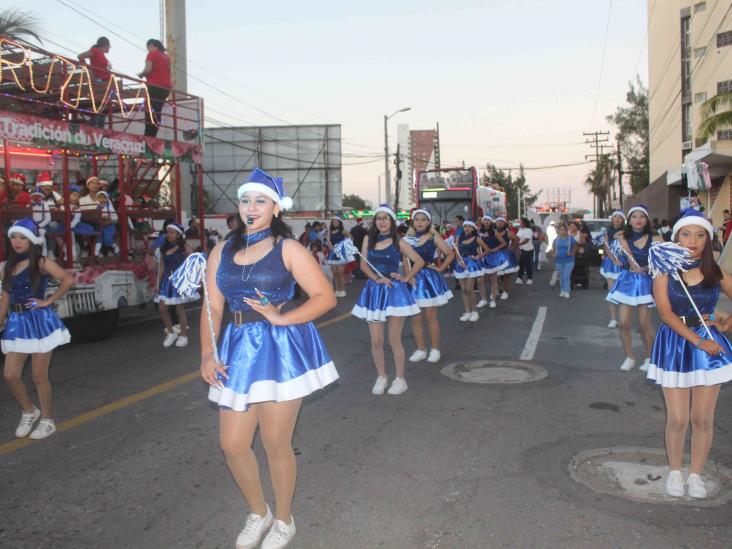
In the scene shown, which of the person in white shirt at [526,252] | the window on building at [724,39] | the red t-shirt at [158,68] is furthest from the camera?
the window on building at [724,39]

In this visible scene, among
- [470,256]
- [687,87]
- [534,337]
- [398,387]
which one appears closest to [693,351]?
[398,387]

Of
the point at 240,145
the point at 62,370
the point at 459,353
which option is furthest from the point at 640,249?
the point at 240,145

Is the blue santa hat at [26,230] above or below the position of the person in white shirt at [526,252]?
above

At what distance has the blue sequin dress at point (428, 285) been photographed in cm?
768

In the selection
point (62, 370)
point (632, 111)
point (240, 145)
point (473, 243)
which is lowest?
point (62, 370)

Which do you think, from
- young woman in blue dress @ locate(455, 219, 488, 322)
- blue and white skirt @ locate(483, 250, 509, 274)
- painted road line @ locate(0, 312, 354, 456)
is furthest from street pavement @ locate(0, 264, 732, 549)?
blue and white skirt @ locate(483, 250, 509, 274)

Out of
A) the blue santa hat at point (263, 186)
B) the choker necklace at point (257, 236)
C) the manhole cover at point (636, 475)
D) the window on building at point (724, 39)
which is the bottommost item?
the manhole cover at point (636, 475)

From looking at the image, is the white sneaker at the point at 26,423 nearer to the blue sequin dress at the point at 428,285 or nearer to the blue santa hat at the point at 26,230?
the blue santa hat at the point at 26,230

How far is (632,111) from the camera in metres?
64.4

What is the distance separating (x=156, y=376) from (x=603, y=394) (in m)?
4.77

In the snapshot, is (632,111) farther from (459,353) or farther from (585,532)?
(585,532)

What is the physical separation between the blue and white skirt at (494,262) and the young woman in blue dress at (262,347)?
33.8 ft

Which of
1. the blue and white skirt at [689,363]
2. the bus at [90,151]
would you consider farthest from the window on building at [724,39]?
the blue and white skirt at [689,363]

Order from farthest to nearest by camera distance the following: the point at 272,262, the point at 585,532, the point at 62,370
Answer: the point at 62,370 < the point at 585,532 < the point at 272,262
